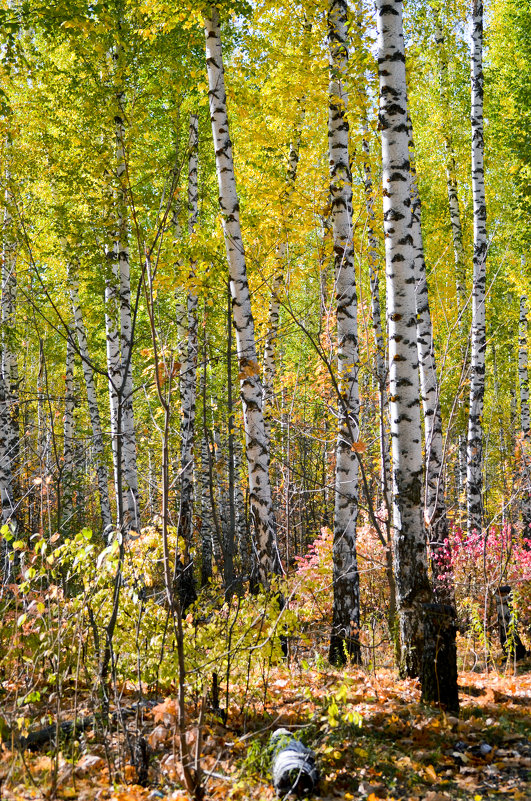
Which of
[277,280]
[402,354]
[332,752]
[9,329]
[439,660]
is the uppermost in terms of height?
[277,280]

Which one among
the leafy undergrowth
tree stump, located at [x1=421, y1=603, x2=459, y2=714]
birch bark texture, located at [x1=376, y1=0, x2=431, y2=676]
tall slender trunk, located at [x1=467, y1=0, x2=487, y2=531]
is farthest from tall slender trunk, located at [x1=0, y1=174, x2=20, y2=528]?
tall slender trunk, located at [x1=467, y1=0, x2=487, y2=531]

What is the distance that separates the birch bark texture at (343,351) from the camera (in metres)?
6.07

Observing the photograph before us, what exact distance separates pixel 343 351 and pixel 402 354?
66.3 inches

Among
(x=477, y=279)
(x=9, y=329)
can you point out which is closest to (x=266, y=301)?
(x=477, y=279)

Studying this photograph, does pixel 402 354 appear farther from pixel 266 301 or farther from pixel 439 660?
pixel 266 301

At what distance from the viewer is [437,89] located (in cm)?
1236

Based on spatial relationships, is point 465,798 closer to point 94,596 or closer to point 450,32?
point 94,596

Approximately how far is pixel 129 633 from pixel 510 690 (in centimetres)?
290

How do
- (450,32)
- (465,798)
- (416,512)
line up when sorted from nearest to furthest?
(465,798) < (416,512) < (450,32)

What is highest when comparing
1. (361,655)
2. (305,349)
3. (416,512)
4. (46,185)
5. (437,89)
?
(437,89)

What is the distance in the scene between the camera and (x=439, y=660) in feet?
13.3

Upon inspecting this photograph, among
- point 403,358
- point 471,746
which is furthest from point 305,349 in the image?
point 471,746

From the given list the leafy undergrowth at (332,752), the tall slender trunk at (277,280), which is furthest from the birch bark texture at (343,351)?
the tall slender trunk at (277,280)

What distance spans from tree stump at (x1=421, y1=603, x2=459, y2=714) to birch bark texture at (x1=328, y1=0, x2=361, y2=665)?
6.03 feet
